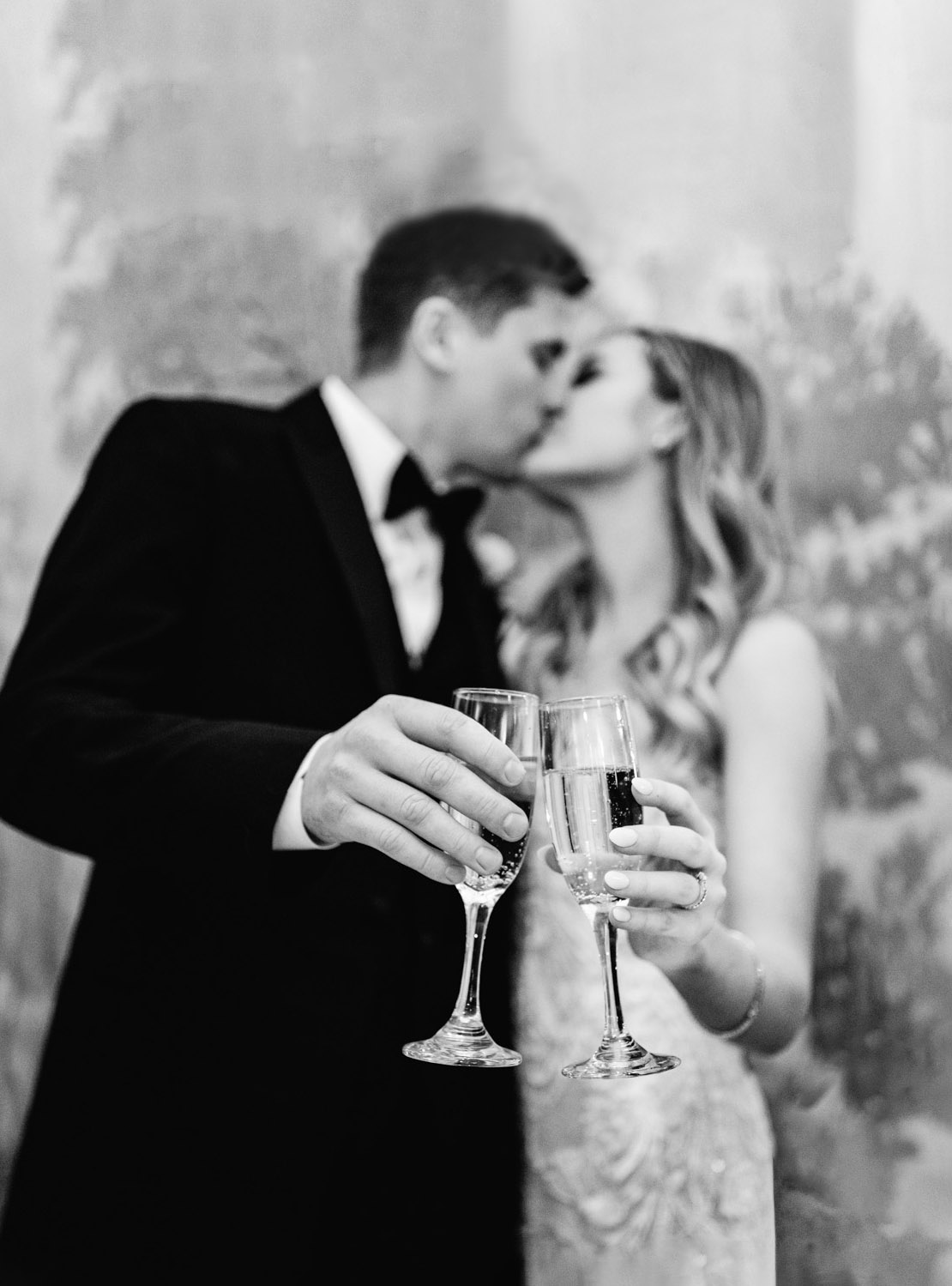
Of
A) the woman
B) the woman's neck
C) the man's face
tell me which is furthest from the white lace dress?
the man's face

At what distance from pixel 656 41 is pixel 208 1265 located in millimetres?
1914

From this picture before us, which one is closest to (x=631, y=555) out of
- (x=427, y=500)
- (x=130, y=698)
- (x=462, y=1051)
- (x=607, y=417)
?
(x=607, y=417)

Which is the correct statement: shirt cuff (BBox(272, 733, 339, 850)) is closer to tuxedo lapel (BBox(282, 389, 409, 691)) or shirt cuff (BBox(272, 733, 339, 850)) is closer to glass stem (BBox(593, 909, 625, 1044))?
glass stem (BBox(593, 909, 625, 1044))

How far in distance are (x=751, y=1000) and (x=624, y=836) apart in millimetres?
663

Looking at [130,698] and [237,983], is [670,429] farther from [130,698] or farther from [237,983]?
[237,983]

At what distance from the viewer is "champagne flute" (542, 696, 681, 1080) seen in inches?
55.9

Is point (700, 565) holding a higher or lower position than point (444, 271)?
lower

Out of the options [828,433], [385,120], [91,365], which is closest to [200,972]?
[91,365]

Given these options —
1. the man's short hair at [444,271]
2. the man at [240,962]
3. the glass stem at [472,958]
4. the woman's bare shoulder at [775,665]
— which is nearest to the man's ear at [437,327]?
the man's short hair at [444,271]

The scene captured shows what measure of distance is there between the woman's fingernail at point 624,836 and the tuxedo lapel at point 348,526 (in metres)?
0.68

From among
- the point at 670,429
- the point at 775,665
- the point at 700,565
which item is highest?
the point at 670,429

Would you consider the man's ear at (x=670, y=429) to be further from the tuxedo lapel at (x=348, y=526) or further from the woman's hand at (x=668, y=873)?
the woman's hand at (x=668, y=873)

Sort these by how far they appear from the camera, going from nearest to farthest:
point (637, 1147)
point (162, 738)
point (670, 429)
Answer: point (162, 738) → point (637, 1147) → point (670, 429)

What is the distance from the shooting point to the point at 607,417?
91.3 inches
